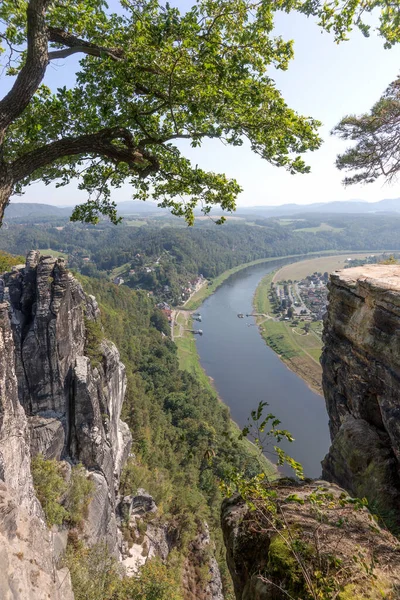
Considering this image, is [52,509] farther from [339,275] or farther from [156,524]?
[339,275]

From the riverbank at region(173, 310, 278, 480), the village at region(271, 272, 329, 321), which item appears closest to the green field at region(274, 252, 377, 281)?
the village at region(271, 272, 329, 321)

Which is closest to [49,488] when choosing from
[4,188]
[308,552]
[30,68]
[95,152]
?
[308,552]

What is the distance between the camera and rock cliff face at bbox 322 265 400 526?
6027mm

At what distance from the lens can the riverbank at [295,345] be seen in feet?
158

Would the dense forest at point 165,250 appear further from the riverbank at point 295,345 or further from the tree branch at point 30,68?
the tree branch at point 30,68

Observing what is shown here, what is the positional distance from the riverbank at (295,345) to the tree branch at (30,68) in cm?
4524

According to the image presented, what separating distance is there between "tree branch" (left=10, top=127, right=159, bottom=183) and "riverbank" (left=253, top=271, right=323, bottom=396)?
43753 millimetres

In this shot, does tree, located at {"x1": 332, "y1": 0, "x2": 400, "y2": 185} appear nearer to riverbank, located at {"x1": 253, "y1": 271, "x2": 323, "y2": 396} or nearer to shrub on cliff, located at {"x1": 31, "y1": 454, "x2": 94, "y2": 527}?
shrub on cliff, located at {"x1": 31, "y1": 454, "x2": 94, "y2": 527}

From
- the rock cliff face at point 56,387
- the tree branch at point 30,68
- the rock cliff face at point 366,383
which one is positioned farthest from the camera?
the rock cliff face at point 56,387

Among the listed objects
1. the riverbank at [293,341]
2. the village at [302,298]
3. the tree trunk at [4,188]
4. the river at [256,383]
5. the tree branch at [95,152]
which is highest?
the tree branch at [95,152]

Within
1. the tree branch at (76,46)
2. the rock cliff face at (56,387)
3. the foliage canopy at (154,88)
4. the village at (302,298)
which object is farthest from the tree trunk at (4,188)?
the village at (302,298)

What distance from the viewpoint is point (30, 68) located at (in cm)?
382

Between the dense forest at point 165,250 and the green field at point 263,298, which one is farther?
the dense forest at point 165,250

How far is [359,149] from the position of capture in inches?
337
